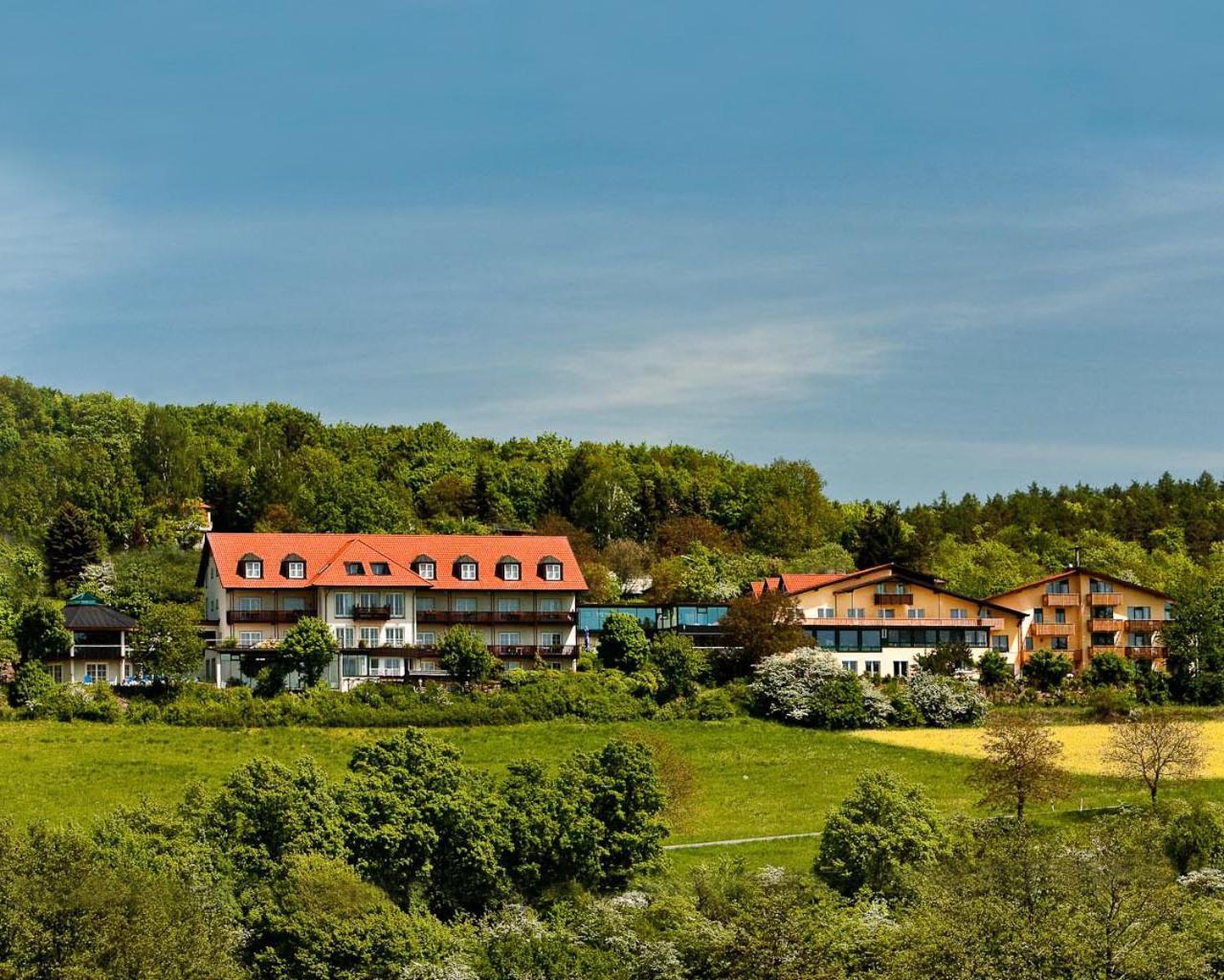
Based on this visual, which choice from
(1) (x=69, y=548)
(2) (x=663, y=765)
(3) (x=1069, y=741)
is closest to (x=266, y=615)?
(1) (x=69, y=548)

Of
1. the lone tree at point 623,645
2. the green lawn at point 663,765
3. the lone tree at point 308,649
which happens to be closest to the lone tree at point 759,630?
the lone tree at point 623,645

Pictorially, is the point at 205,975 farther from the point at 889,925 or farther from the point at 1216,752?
the point at 1216,752

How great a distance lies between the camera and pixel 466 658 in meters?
76.6

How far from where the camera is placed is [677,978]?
41938 mm

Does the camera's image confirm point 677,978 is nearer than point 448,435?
Yes

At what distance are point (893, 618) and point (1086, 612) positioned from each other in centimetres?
988

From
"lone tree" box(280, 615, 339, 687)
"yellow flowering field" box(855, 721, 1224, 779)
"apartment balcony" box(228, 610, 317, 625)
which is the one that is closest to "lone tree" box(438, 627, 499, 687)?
"lone tree" box(280, 615, 339, 687)

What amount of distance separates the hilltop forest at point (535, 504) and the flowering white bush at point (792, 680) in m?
17.2

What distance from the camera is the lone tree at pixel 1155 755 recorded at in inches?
2351

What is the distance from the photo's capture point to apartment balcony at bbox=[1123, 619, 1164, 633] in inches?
3460

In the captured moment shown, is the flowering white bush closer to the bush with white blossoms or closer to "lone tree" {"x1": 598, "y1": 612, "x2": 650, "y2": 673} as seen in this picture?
the bush with white blossoms

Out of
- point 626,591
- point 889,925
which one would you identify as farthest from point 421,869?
point 626,591

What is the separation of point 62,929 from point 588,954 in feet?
38.4

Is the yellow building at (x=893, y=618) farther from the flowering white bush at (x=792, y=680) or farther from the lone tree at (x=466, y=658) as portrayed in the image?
the lone tree at (x=466, y=658)
